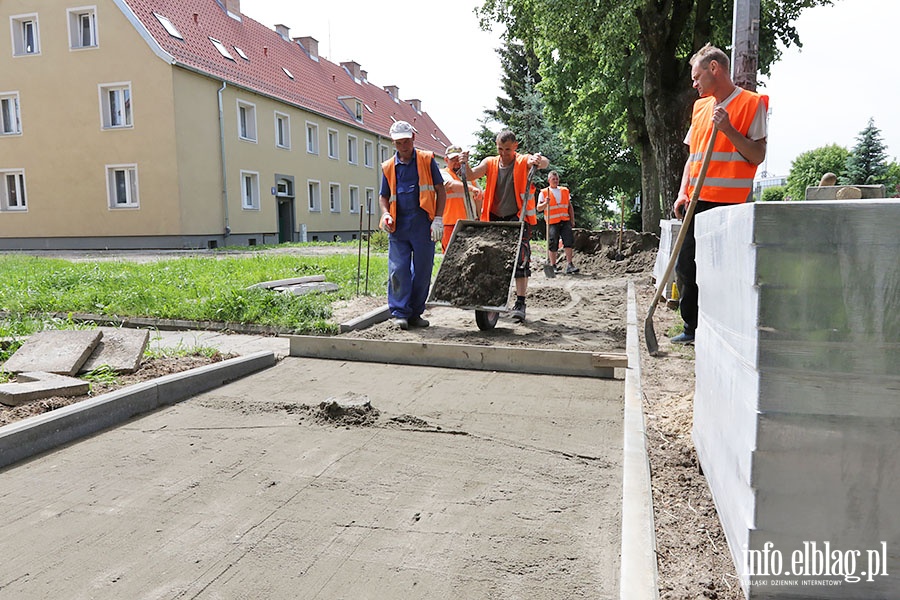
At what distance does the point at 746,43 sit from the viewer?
240 inches

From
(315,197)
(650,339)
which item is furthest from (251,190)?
(650,339)

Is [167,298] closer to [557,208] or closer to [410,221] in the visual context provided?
[410,221]

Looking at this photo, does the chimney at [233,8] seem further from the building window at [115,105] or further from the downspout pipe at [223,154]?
the building window at [115,105]

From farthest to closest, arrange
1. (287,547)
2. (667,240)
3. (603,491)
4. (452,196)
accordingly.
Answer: (452,196), (667,240), (603,491), (287,547)

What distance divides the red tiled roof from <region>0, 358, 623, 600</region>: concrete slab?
20882 millimetres

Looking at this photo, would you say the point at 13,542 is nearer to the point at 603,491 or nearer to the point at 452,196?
the point at 603,491

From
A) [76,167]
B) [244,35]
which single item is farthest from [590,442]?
[244,35]

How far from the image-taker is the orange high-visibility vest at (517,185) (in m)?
6.86

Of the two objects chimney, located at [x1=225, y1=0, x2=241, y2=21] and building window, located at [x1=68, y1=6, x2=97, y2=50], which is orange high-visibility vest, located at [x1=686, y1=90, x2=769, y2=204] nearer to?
building window, located at [x1=68, y1=6, x2=97, y2=50]

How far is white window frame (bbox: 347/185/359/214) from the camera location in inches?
1403

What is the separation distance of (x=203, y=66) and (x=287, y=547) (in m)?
23.7

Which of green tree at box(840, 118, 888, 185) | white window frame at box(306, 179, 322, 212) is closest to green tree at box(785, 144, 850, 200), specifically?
green tree at box(840, 118, 888, 185)

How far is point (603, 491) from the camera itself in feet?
9.39

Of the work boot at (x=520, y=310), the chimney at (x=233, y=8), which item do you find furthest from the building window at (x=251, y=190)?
the work boot at (x=520, y=310)
